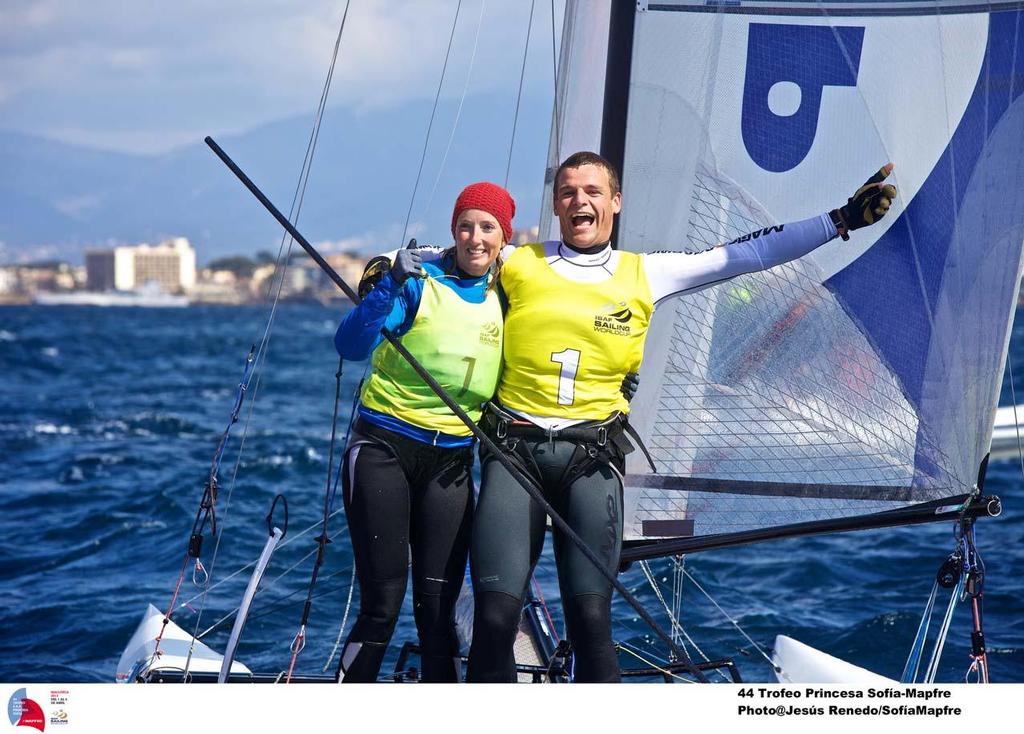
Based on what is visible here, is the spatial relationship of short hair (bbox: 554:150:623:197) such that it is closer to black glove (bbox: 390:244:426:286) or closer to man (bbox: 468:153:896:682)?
man (bbox: 468:153:896:682)

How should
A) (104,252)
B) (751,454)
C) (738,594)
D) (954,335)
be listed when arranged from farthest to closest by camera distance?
(104,252), (738,594), (751,454), (954,335)

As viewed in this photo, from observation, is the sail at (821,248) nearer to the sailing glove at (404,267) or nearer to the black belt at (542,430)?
the black belt at (542,430)

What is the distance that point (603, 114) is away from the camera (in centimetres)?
404

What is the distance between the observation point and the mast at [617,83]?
3932mm

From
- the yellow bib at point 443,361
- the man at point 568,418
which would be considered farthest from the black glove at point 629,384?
the yellow bib at point 443,361

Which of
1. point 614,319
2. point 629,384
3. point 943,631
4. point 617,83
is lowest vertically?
point 943,631

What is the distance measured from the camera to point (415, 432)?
314cm

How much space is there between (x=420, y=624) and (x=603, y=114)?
1.80 m

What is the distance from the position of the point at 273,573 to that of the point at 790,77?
4.18 meters

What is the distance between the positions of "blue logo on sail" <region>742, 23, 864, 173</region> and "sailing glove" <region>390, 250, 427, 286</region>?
4.92 feet
